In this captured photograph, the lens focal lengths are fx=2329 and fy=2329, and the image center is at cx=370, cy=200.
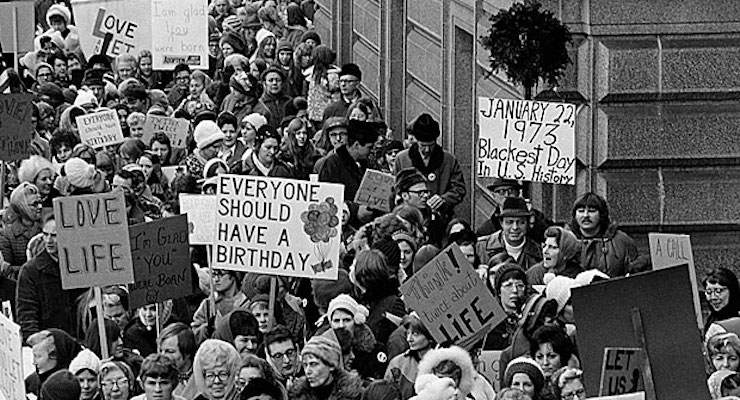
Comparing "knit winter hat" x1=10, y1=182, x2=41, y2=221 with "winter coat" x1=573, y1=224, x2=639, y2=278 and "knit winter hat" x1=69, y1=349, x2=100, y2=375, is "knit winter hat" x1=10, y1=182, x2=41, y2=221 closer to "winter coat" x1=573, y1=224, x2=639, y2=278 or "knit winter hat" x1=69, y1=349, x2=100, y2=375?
"winter coat" x1=573, y1=224, x2=639, y2=278

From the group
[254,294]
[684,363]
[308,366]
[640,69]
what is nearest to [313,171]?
[640,69]

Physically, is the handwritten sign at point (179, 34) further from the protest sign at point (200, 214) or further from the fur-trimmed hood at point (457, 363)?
the fur-trimmed hood at point (457, 363)

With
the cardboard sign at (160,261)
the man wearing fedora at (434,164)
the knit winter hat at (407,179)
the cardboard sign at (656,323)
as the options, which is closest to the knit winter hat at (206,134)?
the man wearing fedora at (434,164)

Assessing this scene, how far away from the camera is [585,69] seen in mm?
16406

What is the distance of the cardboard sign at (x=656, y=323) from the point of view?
863 centimetres

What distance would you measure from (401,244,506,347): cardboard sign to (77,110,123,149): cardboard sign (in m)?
7.80

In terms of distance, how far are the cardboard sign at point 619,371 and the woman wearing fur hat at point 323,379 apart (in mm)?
2827

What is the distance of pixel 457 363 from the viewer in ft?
36.8

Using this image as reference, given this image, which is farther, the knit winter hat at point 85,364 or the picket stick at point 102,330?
the picket stick at point 102,330

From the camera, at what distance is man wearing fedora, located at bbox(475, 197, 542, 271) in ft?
48.6

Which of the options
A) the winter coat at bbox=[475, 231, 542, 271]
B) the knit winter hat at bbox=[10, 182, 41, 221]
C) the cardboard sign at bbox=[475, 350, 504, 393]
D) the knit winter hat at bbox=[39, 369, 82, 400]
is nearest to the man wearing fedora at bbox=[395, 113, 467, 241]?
the winter coat at bbox=[475, 231, 542, 271]

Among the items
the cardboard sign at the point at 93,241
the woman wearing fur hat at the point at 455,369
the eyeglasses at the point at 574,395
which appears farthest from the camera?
the cardboard sign at the point at 93,241

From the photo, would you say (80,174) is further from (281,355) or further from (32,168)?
(281,355)

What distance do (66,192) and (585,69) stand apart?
3.82 metres
